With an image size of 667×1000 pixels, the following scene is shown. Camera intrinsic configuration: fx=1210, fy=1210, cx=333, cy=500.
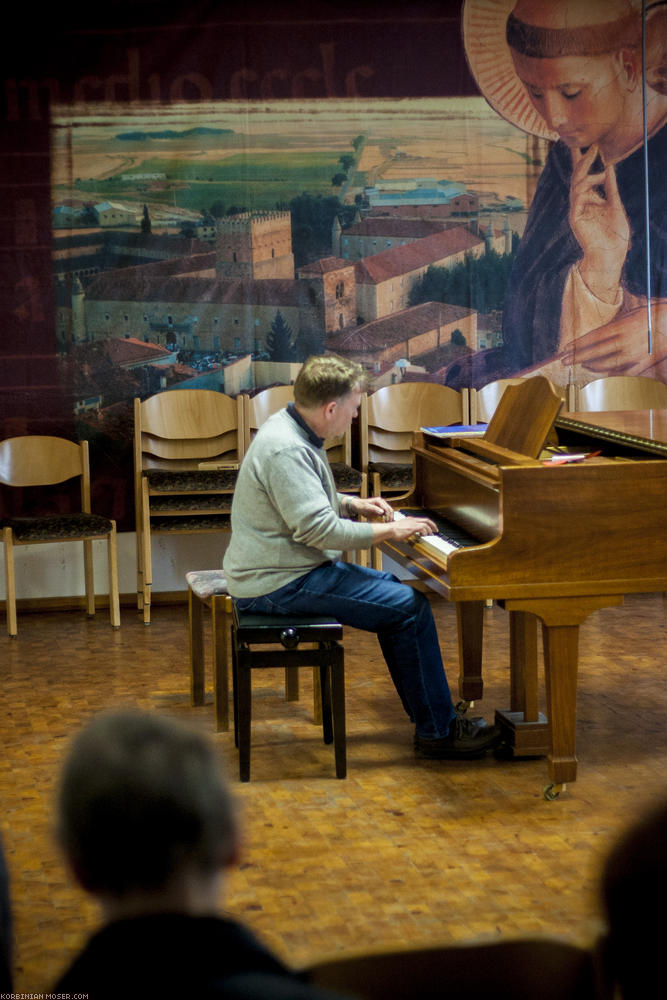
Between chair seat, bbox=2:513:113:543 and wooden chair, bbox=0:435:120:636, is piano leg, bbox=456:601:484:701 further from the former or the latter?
chair seat, bbox=2:513:113:543

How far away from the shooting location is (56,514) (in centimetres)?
593

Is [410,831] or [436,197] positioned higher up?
[436,197]

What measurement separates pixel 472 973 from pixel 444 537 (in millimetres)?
2408

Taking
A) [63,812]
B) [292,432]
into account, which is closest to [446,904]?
[292,432]

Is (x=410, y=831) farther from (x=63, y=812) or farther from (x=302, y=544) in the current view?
(x=63, y=812)

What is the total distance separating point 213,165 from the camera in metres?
6.13

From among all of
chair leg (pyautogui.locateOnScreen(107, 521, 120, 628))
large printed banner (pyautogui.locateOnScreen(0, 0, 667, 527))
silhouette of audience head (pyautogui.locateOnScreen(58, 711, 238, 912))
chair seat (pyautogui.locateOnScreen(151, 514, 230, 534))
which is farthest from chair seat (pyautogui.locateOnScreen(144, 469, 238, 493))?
silhouette of audience head (pyautogui.locateOnScreen(58, 711, 238, 912))

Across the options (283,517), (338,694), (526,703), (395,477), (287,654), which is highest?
(283,517)

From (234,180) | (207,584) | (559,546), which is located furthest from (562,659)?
(234,180)

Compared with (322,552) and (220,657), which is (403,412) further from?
(322,552)

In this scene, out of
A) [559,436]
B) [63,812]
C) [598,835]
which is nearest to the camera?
[63,812]

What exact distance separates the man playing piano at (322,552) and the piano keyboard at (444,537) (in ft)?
0.17

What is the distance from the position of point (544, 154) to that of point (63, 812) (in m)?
5.72

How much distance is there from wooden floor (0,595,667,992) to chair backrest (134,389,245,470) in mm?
1238
